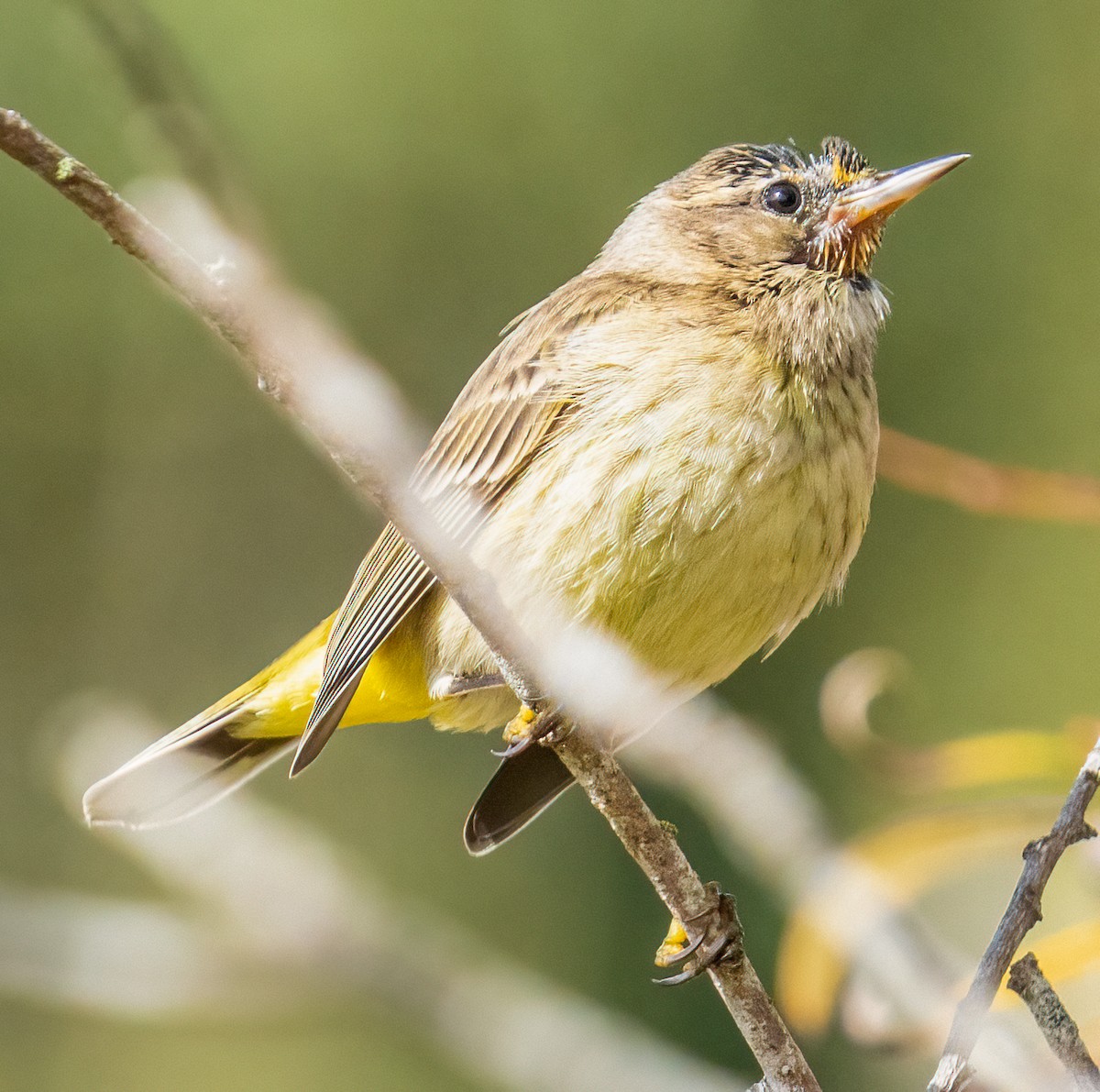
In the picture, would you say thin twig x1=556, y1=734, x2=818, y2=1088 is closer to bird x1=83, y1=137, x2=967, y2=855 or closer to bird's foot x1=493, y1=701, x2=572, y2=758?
bird's foot x1=493, y1=701, x2=572, y2=758

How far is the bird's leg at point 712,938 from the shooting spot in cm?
222

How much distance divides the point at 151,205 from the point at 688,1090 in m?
1.46

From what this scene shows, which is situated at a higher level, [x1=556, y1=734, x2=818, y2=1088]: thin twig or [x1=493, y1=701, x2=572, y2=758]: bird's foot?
[x1=493, y1=701, x2=572, y2=758]: bird's foot

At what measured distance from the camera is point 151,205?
2.14 m

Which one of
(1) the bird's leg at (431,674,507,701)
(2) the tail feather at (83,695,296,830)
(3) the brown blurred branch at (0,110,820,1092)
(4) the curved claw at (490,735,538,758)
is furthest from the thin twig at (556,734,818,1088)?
(2) the tail feather at (83,695,296,830)

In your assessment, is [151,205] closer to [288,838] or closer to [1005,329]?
[288,838]

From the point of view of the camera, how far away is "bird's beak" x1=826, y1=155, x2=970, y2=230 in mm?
3043

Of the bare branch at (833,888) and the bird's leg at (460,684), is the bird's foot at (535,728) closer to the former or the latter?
the bare branch at (833,888)

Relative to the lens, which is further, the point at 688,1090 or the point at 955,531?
the point at 955,531

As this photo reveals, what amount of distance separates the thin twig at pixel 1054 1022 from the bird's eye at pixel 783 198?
2.01 m

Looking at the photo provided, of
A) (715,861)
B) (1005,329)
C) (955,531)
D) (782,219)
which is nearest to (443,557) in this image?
(782,219)

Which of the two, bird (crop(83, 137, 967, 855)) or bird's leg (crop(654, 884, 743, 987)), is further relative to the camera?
bird (crop(83, 137, 967, 855))

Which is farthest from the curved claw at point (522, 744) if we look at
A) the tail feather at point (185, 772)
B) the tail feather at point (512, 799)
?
the tail feather at point (185, 772)

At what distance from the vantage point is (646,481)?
8.70 ft
